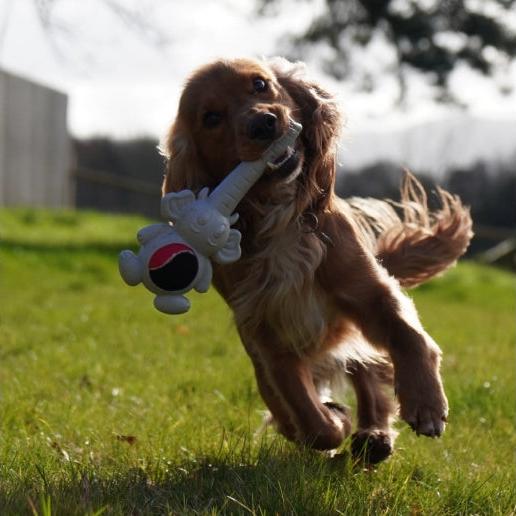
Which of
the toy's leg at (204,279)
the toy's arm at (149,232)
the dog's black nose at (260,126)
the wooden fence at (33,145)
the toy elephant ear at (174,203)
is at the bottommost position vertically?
the wooden fence at (33,145)

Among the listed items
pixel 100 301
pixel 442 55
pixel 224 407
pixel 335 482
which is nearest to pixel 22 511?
pixel 335 482

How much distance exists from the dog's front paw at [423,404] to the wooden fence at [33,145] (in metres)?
14.5

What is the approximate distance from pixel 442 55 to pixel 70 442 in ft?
47.7

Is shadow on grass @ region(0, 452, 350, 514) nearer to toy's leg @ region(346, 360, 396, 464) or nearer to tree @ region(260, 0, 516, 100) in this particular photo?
toy's leg @ region(346, 360, 396, 464)

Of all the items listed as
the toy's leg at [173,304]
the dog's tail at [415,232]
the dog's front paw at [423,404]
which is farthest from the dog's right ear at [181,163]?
the dog's front paw at [423,404]

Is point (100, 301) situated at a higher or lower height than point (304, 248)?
lower

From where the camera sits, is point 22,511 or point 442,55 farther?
point 442,55

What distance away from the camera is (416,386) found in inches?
110

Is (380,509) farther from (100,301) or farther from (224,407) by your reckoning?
(100,301)

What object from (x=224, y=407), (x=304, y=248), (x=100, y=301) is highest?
(x=304, y=248)

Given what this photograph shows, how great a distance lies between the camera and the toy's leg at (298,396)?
3.19 m

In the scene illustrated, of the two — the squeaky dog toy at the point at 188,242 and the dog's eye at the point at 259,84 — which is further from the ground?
the dog's eye at the point at 259,84

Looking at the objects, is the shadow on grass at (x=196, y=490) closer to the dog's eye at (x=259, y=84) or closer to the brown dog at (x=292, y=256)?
the brown dog at (x=292, y=256)

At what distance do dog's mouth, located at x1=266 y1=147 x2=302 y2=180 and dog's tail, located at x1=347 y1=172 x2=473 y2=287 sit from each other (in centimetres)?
82
